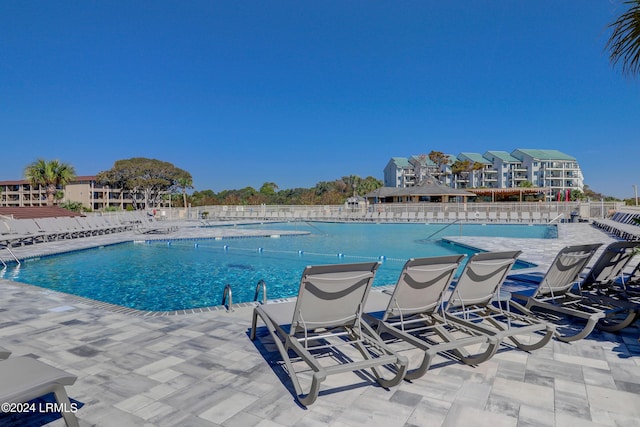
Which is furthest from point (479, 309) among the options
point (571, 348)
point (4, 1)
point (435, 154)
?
point (435, 154)

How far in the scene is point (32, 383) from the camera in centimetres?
177

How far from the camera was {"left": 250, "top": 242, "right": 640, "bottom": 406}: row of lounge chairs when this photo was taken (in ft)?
8.40

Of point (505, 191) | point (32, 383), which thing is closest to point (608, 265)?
point (32, 383)

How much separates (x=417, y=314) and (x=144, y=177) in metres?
44.3

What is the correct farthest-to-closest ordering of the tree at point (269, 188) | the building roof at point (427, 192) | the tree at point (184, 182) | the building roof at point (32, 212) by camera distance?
1. the tree at point (269, 188)
2. the tree at point (184, 182)
3. the building roof at point (427, 192)
4. the building roof at point (32, 212)

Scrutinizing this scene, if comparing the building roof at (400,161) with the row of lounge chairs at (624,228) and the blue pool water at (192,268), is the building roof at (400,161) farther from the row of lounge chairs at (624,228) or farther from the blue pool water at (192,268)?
the blue pool water at (192,268)

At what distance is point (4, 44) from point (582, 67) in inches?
1608

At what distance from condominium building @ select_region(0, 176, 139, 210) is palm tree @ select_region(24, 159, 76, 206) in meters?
25.5

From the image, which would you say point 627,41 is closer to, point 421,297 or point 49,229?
point 421,297

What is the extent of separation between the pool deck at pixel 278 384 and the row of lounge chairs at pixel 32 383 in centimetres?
44

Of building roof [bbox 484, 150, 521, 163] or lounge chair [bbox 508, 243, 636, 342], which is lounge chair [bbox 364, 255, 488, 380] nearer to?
lounge chair [bbox 508, 243, 636, 342]

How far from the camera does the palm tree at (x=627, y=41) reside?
3645mm

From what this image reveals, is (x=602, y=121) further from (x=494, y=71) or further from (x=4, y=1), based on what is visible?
(x=4, y=1)

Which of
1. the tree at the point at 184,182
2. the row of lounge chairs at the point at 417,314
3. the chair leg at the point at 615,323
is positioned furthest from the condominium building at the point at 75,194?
the chair leg at the point at 615,323
